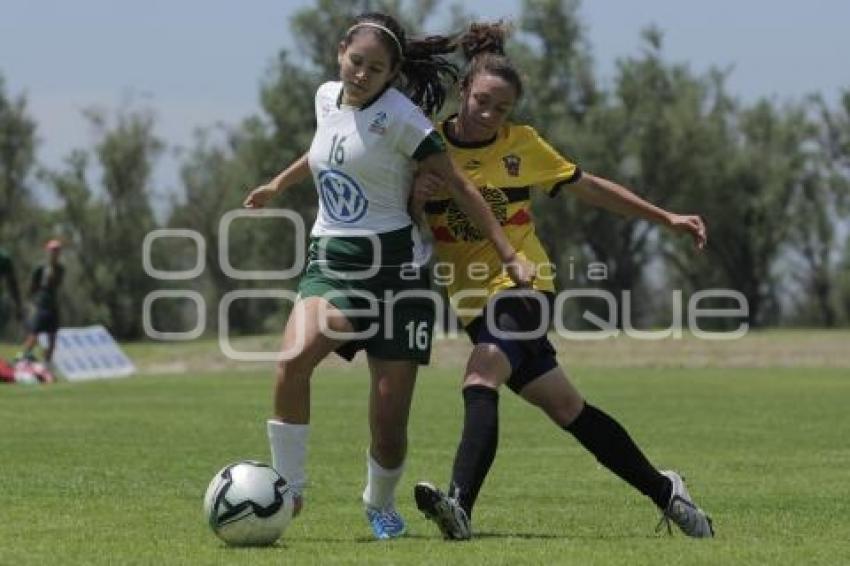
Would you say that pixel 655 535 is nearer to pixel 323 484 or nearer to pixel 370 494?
pixel 370 494

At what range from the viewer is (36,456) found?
13.6 meters

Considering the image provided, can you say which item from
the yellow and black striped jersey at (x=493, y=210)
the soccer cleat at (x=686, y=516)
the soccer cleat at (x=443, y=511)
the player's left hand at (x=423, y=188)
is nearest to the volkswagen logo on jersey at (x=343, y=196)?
the player's left hand at (x=423, y=188)

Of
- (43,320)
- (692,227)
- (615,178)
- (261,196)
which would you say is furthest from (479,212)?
(615,178)

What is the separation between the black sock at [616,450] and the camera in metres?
8.48

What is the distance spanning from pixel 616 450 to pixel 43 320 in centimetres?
2131

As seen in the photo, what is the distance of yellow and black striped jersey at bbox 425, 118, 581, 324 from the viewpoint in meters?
8.34

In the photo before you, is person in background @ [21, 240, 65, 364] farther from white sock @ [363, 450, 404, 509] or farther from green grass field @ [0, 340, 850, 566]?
white sock @ [363, 450, 404, 509]

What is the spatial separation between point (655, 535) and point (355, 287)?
6.10 ft

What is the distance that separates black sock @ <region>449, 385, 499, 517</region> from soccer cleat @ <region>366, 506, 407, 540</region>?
0.42 metres

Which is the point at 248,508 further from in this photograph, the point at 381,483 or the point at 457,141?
the point at 457,141

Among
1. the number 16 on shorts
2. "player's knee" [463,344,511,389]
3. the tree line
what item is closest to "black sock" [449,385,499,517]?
"player's knee" [463,344,511,389]

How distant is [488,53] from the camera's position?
845 centimetres

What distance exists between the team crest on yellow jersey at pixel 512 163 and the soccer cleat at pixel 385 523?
1.68 meters

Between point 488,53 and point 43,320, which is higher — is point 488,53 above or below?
above
